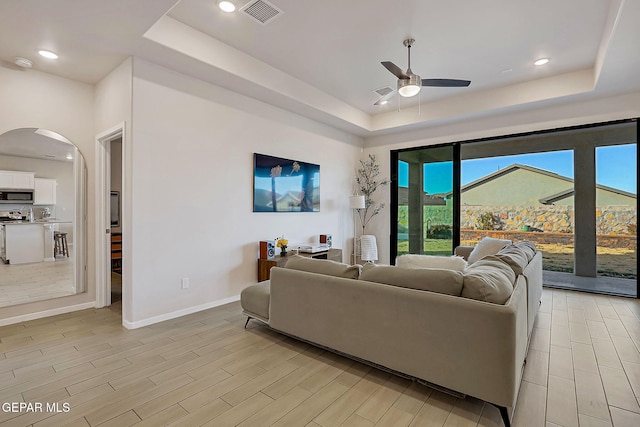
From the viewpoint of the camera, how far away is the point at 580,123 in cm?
456

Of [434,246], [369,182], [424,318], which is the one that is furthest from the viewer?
[369,182]

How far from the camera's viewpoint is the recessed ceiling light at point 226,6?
2.75m

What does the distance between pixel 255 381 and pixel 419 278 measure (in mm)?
1349

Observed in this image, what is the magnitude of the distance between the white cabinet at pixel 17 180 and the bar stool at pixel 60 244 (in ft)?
1.97

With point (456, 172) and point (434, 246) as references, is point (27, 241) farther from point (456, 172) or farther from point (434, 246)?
point (456, 172)

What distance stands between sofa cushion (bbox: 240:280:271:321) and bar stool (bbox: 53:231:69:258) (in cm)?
232

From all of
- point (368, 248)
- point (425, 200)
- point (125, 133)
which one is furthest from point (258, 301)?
point (425, 200)

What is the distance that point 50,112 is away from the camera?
348 cm

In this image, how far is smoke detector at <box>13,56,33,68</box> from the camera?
3097mm

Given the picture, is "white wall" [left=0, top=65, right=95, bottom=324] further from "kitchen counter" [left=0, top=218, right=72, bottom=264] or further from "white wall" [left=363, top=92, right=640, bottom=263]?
"white wall" [left=363, top=92, right=640, bottom=263]

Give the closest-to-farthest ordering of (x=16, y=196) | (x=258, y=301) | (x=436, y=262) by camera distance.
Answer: (x=436, y=262)
(x=258, y=301)
(x=16, y=196)

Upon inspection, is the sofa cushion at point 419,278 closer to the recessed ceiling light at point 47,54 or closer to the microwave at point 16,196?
the recessed ceiling light at point 47,54

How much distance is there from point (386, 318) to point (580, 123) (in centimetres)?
459

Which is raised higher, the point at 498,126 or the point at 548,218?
the point at 498,126
